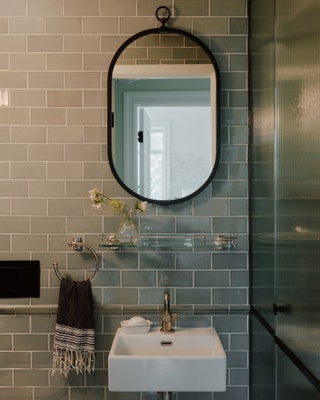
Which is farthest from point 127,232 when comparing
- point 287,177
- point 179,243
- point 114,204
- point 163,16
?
point 163,16

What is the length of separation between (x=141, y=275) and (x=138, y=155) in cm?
63

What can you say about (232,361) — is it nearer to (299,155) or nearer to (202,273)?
(202,273)

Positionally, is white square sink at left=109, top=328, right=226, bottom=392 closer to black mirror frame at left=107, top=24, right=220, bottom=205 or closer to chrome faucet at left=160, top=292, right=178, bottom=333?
chrome faucet at left=160, top=292, right=178, bottom=333

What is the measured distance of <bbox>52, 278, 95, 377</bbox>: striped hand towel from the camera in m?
2.26

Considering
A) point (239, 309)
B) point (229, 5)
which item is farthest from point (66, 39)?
point (239, 309)

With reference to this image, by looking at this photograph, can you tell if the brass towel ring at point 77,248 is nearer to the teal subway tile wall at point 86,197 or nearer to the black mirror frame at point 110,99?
the teal subway tile wall at point 86,197

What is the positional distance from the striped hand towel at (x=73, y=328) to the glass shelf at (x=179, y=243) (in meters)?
0.28

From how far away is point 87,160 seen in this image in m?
2.38

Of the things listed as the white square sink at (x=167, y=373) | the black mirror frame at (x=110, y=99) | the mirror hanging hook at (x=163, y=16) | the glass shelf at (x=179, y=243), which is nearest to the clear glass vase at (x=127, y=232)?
the glass shelf at (x=179, y=243)

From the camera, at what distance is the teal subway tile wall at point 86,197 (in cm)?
237

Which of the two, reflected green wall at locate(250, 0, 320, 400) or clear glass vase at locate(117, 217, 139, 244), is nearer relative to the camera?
reflected green wall at locate(250, 0, 320, 400)

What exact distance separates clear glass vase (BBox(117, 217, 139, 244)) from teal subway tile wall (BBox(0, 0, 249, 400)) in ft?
0.27

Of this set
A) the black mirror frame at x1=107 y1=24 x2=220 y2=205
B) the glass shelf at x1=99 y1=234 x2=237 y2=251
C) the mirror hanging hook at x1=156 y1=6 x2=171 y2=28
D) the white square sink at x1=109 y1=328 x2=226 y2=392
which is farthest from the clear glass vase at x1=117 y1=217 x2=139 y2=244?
the mirror hanging hook at x1=156 y1=6 x2=171 y2=28

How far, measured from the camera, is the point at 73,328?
226 cm
